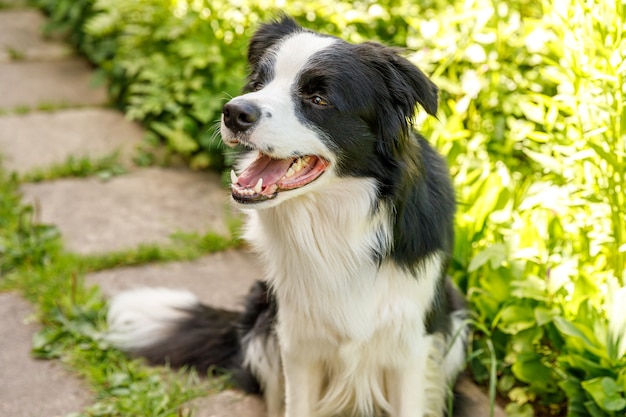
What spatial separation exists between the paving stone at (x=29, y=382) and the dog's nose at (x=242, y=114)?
133 cm

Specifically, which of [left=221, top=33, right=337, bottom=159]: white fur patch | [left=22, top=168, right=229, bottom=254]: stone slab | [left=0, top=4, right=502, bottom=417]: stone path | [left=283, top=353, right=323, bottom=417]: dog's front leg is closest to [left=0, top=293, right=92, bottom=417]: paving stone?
[left=0, top=4, right=502, bottom=417]: stone path

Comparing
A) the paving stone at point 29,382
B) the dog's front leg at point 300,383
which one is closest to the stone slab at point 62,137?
the paving stone at point 29,382

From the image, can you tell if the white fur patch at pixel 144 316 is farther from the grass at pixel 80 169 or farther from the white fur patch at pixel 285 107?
the grass at pixel 80 169

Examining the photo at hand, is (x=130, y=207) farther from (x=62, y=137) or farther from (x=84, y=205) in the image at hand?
(x=62, y=137)

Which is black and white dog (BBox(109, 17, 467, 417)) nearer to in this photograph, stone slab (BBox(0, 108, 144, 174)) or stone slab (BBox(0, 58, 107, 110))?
stone slab (BBox(0, 108, 144, 174))

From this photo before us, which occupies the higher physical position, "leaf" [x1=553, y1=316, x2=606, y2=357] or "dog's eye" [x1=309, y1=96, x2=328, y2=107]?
"dog's eye" [x1=309, y1=96, x2=328, y2=107]

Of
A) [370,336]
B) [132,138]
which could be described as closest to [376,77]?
[370,336]

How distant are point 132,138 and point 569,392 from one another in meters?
A: 3.25

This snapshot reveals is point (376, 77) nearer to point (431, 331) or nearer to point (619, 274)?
point (431, 331)

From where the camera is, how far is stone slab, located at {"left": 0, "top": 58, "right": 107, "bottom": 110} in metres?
5.08

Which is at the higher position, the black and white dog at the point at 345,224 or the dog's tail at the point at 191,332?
the black and white dog at the point at 345,224

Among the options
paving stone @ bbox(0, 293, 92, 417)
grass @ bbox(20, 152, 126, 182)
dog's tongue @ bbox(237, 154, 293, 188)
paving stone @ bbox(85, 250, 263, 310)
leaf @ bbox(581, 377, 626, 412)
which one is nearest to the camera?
dog's tongue @ bbox(237, 154, 293, 188)

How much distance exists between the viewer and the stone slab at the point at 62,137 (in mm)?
4387

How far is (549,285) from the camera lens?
2676 millimetres
